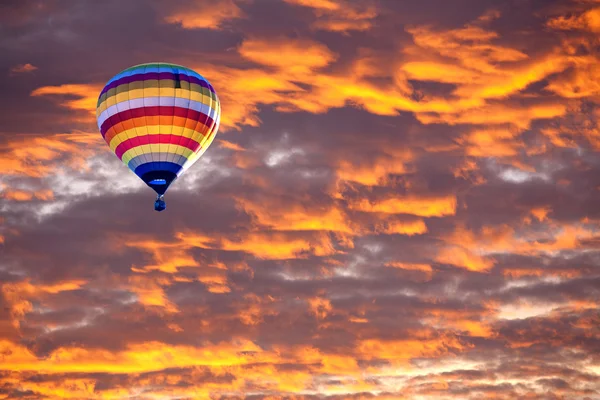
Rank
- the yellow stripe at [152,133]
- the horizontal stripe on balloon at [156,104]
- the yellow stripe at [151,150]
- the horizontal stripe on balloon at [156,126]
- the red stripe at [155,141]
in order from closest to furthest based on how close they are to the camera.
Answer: the horizontal stripe on balloon at [156,104], the horizontal stripe on balloon at [156,126], the yellow stripe at [152,133], the red stripe at [155,141], the yellow stripe at [151,150]

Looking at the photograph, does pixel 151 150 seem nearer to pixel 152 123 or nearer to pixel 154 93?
pixel 152 123

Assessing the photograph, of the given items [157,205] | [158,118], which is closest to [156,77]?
[158,118]

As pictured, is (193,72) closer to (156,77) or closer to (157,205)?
(156,77)

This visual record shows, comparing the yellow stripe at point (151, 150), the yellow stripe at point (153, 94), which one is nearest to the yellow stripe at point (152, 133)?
the yellow stripe at point (151, 150)

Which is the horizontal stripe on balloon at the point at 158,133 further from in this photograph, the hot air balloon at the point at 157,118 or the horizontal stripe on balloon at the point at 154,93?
the horizontal stripe on balloon at the point at 154,93

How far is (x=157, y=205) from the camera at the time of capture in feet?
337

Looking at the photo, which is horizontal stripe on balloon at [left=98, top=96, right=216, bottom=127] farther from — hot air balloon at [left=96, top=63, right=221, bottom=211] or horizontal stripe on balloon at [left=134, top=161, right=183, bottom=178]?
horizontal stripe on balloon at [left=134, top=161, right=183, bottom=178]

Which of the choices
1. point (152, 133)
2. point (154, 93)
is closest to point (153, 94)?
point (154, 93)

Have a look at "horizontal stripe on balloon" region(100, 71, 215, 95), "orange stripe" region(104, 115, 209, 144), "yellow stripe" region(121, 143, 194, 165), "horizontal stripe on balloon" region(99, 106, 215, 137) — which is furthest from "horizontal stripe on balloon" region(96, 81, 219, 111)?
"yellow stripe" region(121, 143, 194, 165)

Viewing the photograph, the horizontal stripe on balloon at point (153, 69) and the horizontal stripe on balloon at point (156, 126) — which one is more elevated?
the horizontal stripe on balloon at point (153, 69)

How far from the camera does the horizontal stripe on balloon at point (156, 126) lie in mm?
102875

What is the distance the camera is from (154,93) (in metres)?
103

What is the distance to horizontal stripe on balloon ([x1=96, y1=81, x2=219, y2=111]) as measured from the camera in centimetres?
10262

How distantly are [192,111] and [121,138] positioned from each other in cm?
643
